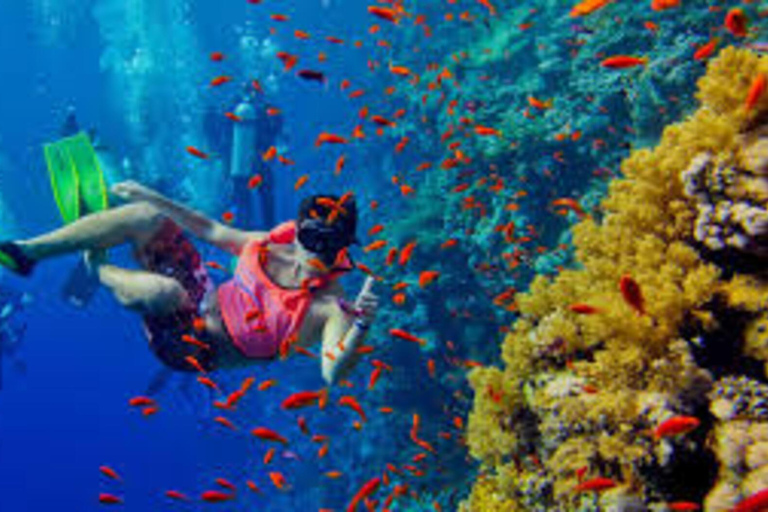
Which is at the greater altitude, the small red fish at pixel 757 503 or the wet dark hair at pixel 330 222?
the wet dark hair at pixel 330 222

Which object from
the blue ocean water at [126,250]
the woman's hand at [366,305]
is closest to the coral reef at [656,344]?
the woman's hand at [366,305]

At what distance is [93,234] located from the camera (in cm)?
400

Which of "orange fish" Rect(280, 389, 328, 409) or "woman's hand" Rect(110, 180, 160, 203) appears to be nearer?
"orange fish" Rect(280, 389, 328, 409)

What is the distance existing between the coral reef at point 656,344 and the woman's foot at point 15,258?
13.0 feet

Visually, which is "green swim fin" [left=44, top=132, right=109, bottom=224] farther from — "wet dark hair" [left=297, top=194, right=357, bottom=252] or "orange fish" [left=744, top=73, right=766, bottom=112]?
"orange fish" [left=744, top=73, right=766, bottom=112]

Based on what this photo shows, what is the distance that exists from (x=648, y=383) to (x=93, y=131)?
12.2 meters

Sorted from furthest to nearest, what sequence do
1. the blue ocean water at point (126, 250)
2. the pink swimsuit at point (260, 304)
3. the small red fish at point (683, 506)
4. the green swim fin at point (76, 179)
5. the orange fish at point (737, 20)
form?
the blue ocean water at point (126, 250) < the green swim fin at point (76, 179) < the pink swimsuit at point (260, 304) < the orange fish at point (737, 20) < the small red fish at point (683, 506)

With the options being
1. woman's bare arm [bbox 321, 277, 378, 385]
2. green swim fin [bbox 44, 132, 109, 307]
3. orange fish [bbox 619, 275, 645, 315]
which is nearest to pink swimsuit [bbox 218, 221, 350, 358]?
woman's bare arm [bbox 321, 277, 378, 385]

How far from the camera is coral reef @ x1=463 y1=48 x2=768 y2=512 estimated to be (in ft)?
8.27

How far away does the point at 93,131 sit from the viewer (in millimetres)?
11195

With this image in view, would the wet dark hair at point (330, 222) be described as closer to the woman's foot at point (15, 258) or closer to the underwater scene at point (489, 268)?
the underwater scene at point (489, 268)

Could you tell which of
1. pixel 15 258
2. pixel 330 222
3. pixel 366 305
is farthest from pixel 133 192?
pixel 366 305

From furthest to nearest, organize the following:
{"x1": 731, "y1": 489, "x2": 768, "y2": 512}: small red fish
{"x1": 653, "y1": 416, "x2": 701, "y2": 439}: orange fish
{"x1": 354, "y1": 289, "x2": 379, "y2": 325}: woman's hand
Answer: {"x1": 354, "y1": 289, "x2": 379, "y2": 325}: woman's hand, {"x1": 653, "y1": 416, "x2": 701, "y2": 439}: orange fish, {"x1": 731, "y1": 489, "x2": 768, "y2": 512}: small red fish

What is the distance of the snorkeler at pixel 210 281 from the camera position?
393 cm
